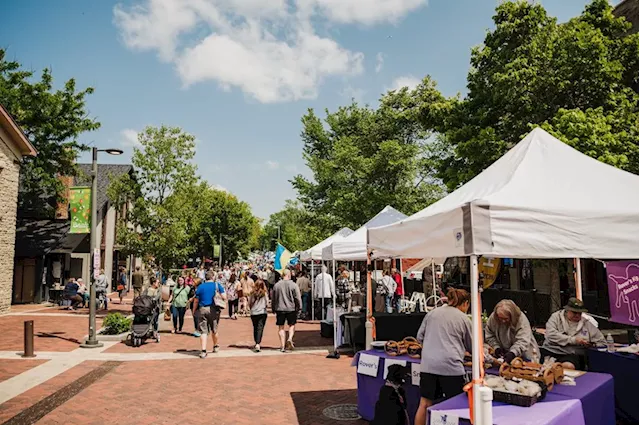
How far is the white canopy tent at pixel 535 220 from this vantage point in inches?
165

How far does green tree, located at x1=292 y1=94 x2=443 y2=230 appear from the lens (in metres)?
26.9

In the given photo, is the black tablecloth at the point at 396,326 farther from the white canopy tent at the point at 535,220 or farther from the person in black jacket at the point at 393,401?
the white canopy tent at the point at 535,220

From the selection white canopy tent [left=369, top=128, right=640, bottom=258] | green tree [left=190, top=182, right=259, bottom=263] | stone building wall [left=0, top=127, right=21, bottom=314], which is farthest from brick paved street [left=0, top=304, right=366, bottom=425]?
green tree [left=190, top=182, right=259, bottom=263]

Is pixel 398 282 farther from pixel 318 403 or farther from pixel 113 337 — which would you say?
pixel 318 403

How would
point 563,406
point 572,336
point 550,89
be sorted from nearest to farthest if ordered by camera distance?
point 563,406, point 572,336, point 550,89

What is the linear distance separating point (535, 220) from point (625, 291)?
5.75m

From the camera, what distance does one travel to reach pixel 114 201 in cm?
2033

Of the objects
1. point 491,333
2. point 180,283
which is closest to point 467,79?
point 180,283

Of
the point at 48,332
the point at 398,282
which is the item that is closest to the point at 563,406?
the point at 398,282

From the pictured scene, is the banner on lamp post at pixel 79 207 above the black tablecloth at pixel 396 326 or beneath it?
above

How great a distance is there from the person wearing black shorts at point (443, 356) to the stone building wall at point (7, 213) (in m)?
20.9

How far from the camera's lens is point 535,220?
174 inches

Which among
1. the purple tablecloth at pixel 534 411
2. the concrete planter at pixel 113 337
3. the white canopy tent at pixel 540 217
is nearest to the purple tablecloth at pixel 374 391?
the purple tablecloth at pixel 534 411

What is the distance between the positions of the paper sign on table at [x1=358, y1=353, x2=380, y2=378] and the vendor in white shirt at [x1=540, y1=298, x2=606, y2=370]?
2.58m
